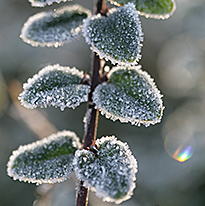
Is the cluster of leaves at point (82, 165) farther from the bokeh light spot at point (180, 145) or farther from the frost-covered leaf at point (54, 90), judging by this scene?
the bokeh light spot at point (180, 145)

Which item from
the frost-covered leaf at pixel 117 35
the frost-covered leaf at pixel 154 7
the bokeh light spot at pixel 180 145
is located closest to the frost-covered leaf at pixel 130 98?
the frost-covered leaf at pixel 117 35

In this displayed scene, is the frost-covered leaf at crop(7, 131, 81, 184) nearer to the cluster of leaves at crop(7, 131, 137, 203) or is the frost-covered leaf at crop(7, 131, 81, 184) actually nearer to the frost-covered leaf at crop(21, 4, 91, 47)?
the cluster of leaves at crop(7, 131, 137, 203)

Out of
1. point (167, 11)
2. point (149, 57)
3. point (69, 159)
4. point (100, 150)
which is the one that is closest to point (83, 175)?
point (100, 150)

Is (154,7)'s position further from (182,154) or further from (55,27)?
(182,154)

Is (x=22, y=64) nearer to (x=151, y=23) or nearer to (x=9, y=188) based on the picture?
(x=9, y=188)

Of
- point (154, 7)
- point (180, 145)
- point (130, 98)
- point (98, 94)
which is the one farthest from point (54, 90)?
→ point (180, 145)

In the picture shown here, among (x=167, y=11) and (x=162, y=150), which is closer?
(x=167, y=11)

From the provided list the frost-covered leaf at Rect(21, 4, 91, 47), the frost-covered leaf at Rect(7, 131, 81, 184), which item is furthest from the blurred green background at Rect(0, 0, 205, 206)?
the frost-covered leaf at Rect(21, 4, 91, 47)
